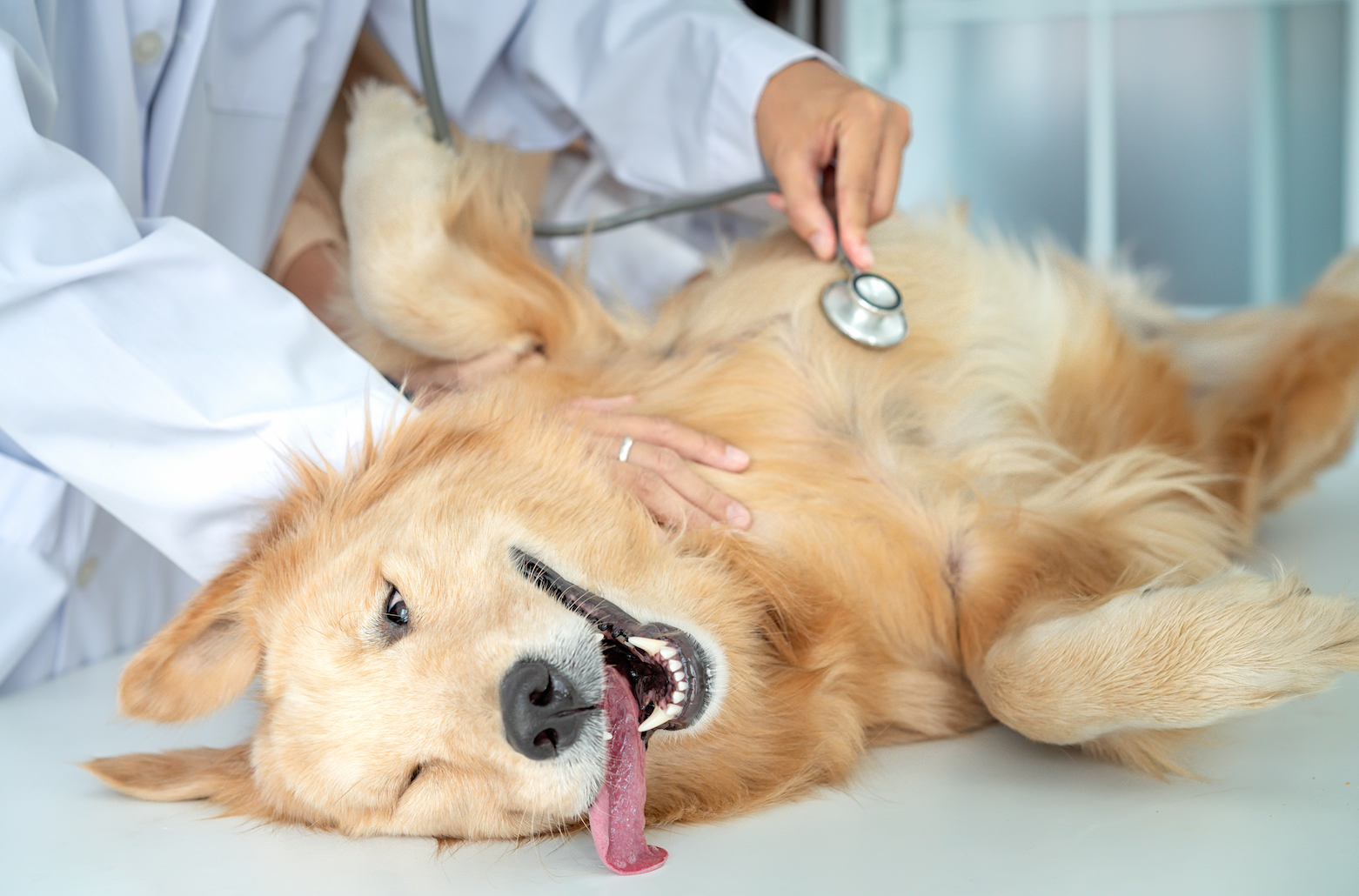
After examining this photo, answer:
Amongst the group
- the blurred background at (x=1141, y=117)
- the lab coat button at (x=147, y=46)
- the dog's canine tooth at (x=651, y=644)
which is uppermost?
the lab coat button at (x=147, y=46)

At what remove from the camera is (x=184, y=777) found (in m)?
1.37

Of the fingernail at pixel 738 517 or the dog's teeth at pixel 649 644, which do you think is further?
the fingernail at pixel 738 517

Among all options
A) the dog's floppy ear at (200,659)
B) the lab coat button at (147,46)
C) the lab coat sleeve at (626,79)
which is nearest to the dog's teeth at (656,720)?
the dog's floppy ear at (200,659)

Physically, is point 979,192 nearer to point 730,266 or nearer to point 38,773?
point 730,266

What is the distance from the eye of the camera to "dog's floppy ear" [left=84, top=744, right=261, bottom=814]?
4.39ft

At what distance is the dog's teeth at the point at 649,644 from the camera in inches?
51.0

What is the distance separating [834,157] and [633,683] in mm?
975

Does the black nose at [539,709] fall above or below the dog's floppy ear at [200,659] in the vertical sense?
above

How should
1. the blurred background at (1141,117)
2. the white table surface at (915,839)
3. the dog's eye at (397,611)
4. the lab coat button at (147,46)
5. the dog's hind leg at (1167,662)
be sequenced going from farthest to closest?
the blurred background at (1141,117), the lab coat button at (147,46), the dog's eye at (397,611), the dog's hind leg at (1167,662), the white table surface at (915,839)

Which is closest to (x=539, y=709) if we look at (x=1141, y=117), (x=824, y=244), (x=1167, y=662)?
(x=1167, y=662)

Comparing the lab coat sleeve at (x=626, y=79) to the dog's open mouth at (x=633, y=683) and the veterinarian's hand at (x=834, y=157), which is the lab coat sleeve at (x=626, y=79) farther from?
the dog's open mouth at (x=633, y=683)

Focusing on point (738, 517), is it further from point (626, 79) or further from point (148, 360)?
point (626, 79)

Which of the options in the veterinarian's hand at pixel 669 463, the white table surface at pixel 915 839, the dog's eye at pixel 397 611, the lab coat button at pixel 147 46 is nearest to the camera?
the white table surface at pixel 915 839

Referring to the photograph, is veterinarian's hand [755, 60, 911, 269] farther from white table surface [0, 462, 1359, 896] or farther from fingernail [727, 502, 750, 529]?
white table surface [0, 462, 1359, 896]
